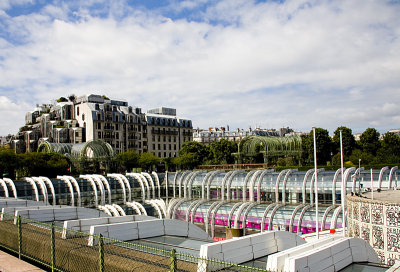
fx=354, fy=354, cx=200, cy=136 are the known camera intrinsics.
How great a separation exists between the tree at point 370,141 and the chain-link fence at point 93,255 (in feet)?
313

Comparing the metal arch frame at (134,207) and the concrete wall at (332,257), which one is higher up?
the concrete wall at (332,257)

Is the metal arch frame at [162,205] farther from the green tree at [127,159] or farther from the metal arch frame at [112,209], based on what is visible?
the green tree at [127,159]

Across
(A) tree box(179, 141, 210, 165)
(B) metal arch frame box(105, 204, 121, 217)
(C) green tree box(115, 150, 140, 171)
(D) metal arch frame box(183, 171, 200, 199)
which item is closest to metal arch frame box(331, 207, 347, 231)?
(D) metal arch frame box(183, 171, 200, 199)

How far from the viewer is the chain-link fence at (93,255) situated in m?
8.45

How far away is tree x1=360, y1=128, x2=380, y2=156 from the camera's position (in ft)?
310

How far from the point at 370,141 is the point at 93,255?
331 feet

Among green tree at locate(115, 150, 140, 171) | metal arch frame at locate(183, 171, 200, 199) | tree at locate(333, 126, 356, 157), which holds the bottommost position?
metal arch frame at locate(183, 171, 200, 199)

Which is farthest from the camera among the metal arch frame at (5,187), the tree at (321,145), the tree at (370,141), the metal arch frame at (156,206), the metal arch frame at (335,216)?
the tree at (321,145)

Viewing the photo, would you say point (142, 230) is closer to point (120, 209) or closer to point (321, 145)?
point (120, 209)

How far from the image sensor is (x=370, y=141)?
97.3 metres

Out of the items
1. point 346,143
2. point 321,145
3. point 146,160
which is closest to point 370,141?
point 346,143

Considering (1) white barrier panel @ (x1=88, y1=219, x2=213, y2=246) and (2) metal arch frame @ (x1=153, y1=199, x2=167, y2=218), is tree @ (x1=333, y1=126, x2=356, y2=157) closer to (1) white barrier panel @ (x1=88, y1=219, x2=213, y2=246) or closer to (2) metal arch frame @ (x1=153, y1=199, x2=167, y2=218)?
(2) metal arch frame @ (x1=153, y1=199, x2=167, y2=218)

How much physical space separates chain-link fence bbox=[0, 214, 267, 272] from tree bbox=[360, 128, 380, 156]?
95.5 meters

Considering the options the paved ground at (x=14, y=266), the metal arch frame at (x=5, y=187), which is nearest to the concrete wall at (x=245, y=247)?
the paved ground at (x=14, y=266)
